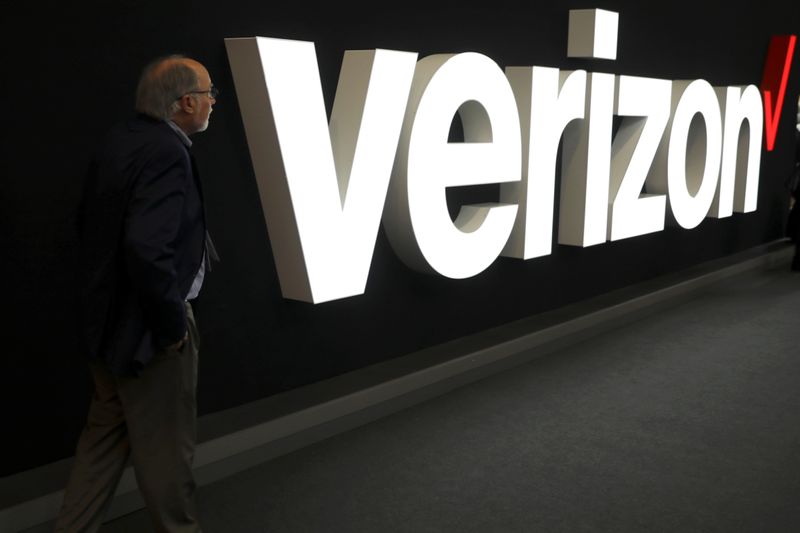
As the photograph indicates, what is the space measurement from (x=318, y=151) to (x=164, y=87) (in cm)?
122

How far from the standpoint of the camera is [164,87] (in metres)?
2.30

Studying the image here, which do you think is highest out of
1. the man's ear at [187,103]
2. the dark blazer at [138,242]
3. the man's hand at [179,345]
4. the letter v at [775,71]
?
the man's ear at [187,103]

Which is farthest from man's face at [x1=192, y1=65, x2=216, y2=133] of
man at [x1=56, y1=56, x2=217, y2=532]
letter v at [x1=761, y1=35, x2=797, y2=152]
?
letter v at [x1=761, y1=35, x2=797, y2=152]

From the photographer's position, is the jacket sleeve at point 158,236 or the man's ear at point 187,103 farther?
the man's ear at point 187,103

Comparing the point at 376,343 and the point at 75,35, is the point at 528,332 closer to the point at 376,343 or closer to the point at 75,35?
the point at 376,343

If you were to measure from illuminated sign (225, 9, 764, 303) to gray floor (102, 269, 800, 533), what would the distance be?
71 cm

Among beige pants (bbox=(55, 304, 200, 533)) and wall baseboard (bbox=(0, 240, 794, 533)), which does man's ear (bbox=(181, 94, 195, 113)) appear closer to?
beige pants (bbox=(55, 304, 200, 533))

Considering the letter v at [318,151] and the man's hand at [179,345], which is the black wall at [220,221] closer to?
the letter v at [318,151]

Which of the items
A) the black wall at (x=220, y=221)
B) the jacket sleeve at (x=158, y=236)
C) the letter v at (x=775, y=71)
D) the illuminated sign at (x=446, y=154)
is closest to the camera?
the jacket sleeve at (x=158, y=236)

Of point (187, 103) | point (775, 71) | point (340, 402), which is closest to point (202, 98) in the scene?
point (187, 103)

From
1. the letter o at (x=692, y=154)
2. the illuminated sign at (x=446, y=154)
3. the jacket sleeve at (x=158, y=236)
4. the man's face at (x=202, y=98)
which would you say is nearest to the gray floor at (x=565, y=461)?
the illuminated sign at (x=446, y=154)

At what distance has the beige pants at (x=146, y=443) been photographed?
7.52 feet

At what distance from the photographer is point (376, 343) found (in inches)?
166

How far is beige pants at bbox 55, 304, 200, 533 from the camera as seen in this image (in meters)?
2.29
